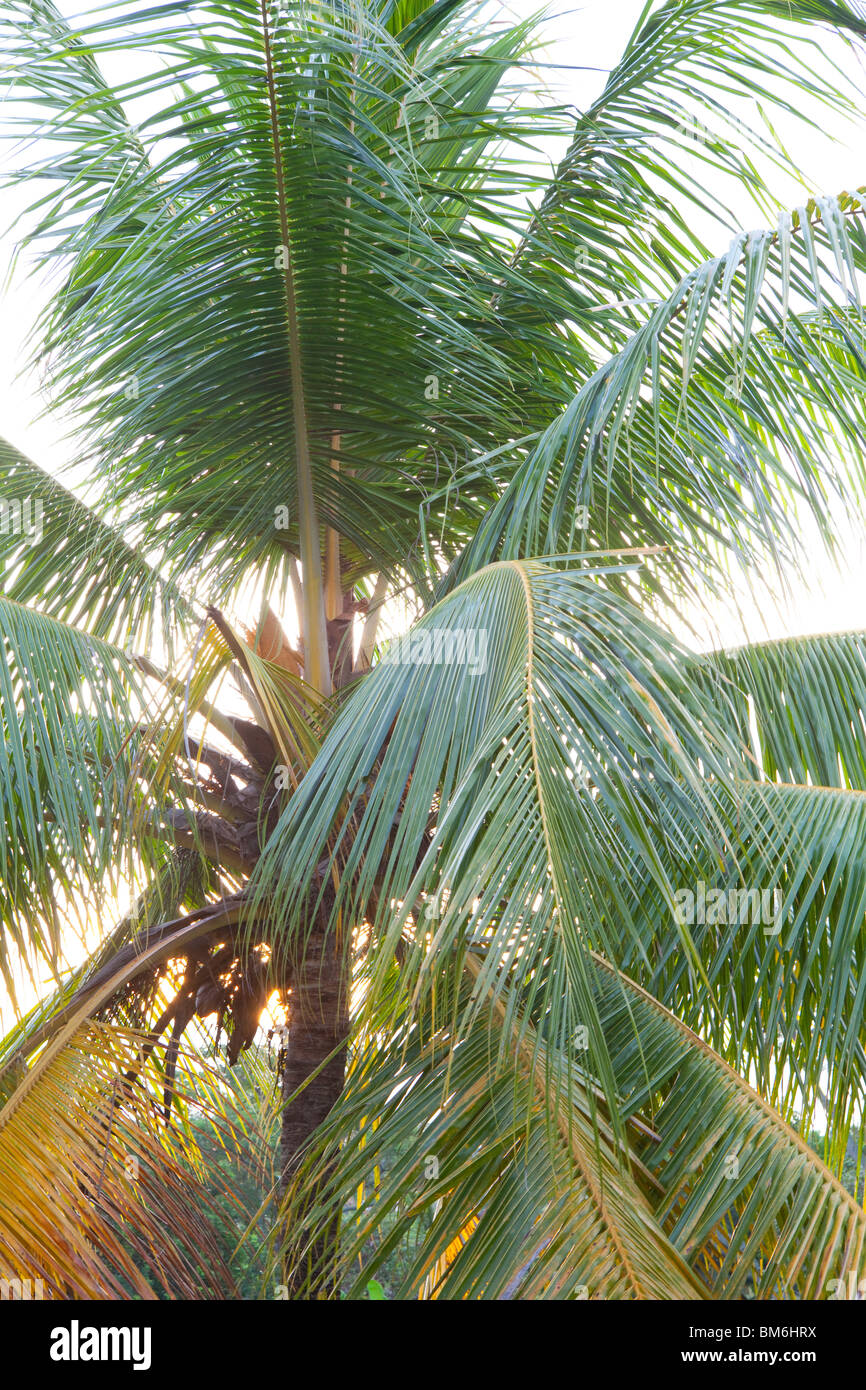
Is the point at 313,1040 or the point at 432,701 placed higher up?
the point at 432,701

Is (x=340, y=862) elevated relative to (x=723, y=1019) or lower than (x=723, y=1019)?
elevated

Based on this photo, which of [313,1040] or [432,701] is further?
[313,1040]

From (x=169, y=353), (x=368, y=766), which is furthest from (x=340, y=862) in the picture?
(x=169, y=353)

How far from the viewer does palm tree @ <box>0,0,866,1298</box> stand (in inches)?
69.8

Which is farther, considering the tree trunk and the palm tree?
the tree trunk

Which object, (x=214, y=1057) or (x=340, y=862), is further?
(x=214, y=1057)

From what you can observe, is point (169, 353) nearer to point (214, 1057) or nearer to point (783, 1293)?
point (214, 1057)

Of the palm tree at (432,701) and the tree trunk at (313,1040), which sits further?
the tree trunk at (313,1040)

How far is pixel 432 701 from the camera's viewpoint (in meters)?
1.89

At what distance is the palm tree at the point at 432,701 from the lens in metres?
1.77

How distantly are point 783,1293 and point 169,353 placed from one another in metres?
2.56

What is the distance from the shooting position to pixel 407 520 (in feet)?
10.7
